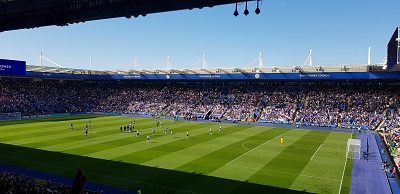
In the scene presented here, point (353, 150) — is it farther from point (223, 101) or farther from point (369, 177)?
point (223, 101)

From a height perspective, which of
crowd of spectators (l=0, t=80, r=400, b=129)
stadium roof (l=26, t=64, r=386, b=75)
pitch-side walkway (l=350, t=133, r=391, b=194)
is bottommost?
pitch-side walkway (l=350, t=133, r=391, b=194)

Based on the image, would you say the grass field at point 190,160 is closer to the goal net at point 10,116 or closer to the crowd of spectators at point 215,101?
the crowd of spectators at point 215,101

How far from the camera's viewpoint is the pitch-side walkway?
19922mm

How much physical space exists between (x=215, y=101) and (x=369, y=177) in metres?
46.8

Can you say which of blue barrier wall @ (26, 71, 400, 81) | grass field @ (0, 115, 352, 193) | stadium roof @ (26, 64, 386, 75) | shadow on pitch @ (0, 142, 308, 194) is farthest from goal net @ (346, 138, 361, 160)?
blue barrier wall @ (26, 71, 400, 81)

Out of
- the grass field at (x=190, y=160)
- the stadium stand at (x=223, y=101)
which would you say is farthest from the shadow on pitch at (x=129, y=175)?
the stadium stand at (x=223, y=101)

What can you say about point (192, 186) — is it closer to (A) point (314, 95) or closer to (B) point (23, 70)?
(A) point (314, 95)

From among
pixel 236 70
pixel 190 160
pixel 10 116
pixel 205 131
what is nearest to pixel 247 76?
pixel 236 70

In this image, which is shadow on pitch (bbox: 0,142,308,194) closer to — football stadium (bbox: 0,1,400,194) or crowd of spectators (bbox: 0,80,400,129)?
football stadium (bbox: 0,1,400,194)

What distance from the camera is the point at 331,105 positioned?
56812mm

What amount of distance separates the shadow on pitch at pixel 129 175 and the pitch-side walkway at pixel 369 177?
4815mm

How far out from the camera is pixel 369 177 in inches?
888

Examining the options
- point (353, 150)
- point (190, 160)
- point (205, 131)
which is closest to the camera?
point (190, 160)

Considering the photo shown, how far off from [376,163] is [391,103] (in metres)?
31.5
